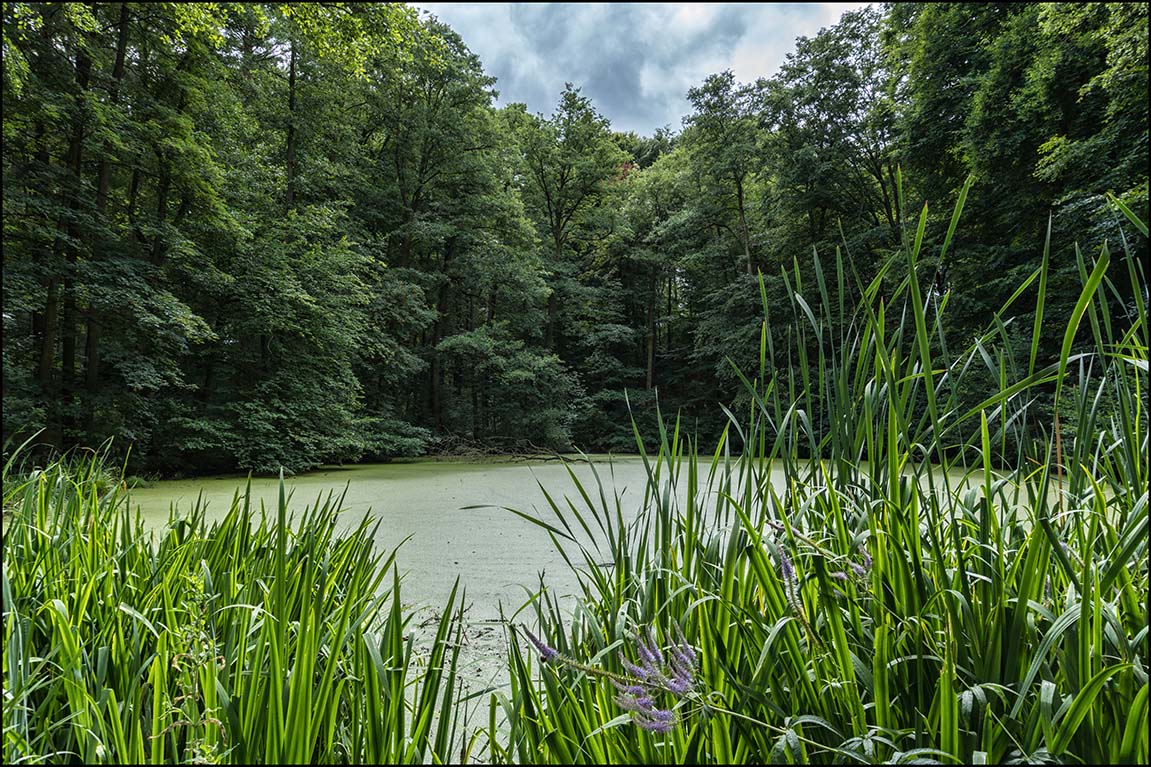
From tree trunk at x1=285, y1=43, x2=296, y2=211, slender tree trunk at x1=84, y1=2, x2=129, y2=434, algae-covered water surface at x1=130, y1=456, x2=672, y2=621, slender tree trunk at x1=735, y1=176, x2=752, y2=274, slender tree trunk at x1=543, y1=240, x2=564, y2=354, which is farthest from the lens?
slender tree trunk at x1=543, y1=240, x2=564, y2=354

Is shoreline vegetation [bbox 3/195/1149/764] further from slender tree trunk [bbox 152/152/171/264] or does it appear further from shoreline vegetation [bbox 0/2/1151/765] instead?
slender tree trunk [bbox 152/152/171/264]

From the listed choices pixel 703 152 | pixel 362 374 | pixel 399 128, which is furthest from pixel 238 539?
pixel 703 152

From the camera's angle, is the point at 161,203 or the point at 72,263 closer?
the point at 72,263

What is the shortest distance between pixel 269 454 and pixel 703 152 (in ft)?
27.7

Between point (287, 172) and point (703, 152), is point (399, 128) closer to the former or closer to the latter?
point (287, 172)

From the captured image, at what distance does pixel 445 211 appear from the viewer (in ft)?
29.4

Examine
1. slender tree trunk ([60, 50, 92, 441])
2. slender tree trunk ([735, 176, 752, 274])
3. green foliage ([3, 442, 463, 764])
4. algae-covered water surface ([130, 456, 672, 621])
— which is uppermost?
slender tree trunk ([735, 176, 752, 274])

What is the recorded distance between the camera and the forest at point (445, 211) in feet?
13.2

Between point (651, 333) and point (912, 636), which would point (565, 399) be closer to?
point (651, 333)

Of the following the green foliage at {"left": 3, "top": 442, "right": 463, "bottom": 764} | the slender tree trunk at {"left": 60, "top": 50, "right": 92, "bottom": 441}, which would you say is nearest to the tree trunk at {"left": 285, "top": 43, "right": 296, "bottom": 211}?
the slender tree trunk at {"left": 60, "top": 50, "right": 92, "bottom": 441}

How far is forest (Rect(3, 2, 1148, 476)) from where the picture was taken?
4035 mm

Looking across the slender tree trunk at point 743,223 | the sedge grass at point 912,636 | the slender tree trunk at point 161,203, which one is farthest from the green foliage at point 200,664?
the slender tree trunk at point 743,223

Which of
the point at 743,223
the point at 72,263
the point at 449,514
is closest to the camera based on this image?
the point at 449,514

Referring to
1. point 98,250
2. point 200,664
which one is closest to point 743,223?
point 98,250
